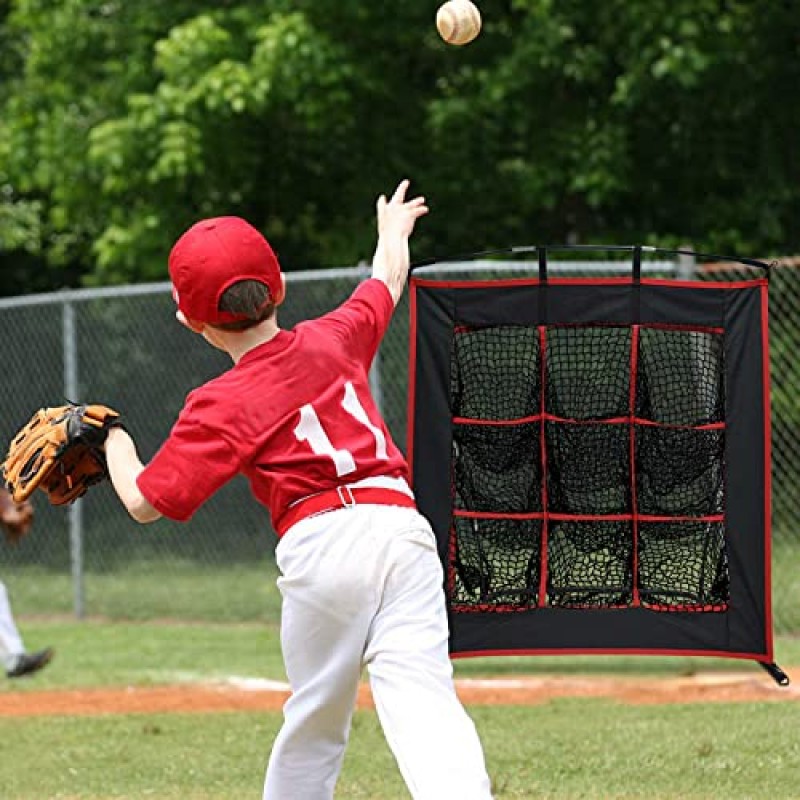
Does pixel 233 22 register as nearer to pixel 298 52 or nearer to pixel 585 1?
pixel 298 52

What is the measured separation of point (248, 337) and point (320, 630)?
0.75m

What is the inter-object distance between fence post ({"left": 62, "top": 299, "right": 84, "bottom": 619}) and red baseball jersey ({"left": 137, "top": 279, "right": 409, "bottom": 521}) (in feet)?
28.3

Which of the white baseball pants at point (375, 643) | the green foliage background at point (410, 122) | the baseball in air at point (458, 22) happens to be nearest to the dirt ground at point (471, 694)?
the baseball in air at point (458, 22)

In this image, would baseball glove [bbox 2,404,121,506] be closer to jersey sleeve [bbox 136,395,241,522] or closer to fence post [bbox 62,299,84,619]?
jersey sleeve [bbox 136,395,241,522]

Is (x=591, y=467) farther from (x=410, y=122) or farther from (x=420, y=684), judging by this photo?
(x=410, y=122)

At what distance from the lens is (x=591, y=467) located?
6176 mm

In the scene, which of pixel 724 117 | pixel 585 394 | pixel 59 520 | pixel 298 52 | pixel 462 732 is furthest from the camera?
pixel 724 117

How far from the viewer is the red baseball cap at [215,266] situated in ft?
13.6

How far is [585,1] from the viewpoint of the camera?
1616 centimetres

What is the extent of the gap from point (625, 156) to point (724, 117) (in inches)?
51.8

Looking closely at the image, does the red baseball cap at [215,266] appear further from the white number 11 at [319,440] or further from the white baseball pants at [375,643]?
the white baseball pants at [375,643]

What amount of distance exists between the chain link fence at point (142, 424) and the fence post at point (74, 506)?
11 mm

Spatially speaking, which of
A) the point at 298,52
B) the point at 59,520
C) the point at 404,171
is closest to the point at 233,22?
the point at 298,52

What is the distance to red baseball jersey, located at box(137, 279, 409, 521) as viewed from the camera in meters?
4.09
